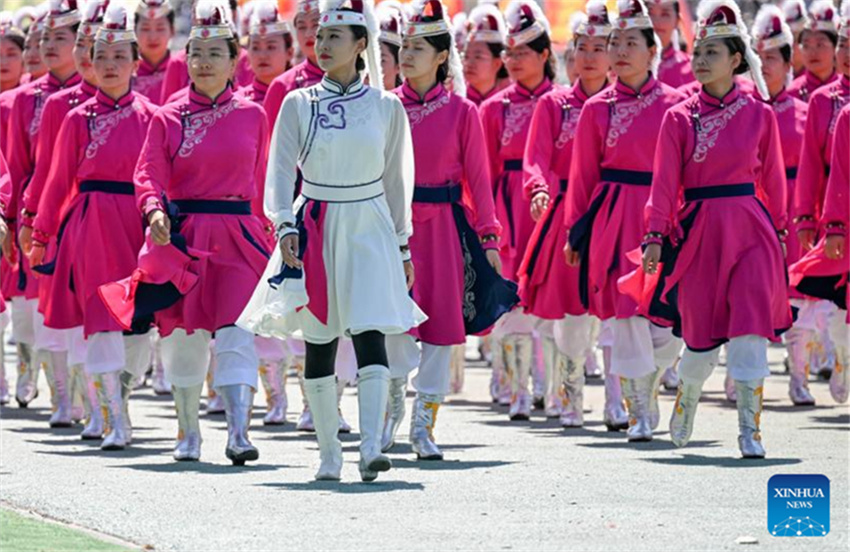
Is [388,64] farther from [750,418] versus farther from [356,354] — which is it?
[356,354]

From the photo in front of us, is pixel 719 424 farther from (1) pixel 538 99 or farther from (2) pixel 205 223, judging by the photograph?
(2) pixel 205 223

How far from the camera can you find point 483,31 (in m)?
15.4

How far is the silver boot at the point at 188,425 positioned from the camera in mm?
11516

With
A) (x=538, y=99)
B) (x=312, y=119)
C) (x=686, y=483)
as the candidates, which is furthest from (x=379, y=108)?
(x=538, y=99)

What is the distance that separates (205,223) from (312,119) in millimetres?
1186

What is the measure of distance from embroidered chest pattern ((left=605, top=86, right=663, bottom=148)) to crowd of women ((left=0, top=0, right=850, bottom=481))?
1cm

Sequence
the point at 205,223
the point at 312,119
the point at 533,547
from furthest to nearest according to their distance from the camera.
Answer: the point at 205,223
the point at 312,119
the point at 533,547

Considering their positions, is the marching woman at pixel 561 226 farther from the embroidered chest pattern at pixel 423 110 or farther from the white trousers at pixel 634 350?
the embroidered chest pattern at pixel 423 110

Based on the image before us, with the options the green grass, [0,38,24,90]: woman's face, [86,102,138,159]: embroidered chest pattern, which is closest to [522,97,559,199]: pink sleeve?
[86,102,138,159]: embroidered chest pattern

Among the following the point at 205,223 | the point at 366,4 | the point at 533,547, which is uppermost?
the point at 366,4

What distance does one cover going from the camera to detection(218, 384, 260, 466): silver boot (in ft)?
36.8

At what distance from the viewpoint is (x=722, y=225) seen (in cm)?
1165

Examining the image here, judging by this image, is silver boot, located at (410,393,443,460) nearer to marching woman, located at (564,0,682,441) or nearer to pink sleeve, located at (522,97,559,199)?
marching woman, located at (564,0,682,441)

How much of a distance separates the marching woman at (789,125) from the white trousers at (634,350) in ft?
7.48
